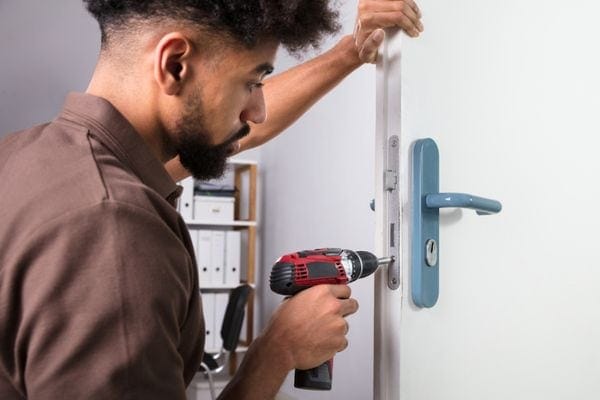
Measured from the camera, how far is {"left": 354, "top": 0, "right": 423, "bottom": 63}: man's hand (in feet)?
2.98

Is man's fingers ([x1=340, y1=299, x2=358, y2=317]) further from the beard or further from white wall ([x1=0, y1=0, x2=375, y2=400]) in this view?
white wall ([x1=0, y1=0, x2=375, y2=400])

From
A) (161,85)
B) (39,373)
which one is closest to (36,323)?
(39,373)

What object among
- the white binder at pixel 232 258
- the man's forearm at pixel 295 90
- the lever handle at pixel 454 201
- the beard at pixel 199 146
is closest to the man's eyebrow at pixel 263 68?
the beard at pixel 199 146

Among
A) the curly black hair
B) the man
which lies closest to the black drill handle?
the man

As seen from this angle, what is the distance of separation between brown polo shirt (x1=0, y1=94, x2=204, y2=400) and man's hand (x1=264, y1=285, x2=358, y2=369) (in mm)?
272

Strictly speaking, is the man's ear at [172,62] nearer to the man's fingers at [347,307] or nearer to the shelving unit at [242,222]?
the man's fingers at [347,307]

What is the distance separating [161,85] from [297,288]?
36 cm

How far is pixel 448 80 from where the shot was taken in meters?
0.97

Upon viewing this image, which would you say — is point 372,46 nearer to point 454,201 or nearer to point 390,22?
point 390,22

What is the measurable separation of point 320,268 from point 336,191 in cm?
207

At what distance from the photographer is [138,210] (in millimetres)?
582

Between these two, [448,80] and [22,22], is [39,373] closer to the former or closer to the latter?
[448,80]

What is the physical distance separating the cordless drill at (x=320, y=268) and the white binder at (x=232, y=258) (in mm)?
2679

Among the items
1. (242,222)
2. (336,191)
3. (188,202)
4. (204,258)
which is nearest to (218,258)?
(204,258)
